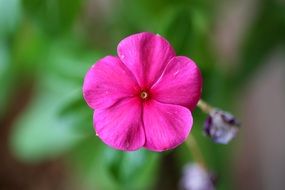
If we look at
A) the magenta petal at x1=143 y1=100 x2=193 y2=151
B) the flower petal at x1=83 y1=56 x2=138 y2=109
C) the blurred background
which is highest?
the flower petal at x1=83 y1=56 x2=138 y2=109

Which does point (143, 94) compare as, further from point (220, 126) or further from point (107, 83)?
point (220, 126)

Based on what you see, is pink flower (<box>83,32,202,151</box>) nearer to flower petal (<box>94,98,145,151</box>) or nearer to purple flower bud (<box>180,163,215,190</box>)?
flower petal (<box>94,98,145,151</box>)

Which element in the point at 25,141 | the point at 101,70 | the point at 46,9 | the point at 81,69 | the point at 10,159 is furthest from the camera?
the point at 10,159

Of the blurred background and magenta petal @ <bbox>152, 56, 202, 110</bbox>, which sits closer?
magenta petal @ <bbox>152, 56, 202, 110</bbox>

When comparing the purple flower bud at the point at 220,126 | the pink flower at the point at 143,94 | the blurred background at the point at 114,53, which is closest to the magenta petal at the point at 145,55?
the pink flower at the point at 143,94

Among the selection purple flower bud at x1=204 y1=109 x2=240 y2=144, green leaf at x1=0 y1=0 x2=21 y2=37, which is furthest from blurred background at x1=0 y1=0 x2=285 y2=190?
purple flower bud at x1=204 y1=109 x2=240 y2=144

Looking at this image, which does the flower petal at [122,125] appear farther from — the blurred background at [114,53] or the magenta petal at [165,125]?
the blurred background at [114,53]

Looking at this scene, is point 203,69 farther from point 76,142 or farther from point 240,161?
point 240,161

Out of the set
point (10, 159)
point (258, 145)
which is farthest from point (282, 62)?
point (10, 159)
